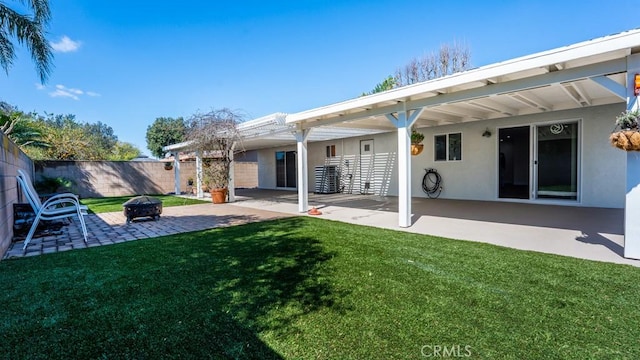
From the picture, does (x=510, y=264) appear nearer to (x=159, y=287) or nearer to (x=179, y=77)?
(x=159, y=287)

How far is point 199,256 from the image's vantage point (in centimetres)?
398

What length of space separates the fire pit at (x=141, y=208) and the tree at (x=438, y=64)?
17.2 metres

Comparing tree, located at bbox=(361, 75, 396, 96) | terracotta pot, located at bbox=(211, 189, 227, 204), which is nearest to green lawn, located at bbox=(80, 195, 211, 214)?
terracotta pot, located at bbox=(211, 189, 227, 204)

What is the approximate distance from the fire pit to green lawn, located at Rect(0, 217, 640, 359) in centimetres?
256

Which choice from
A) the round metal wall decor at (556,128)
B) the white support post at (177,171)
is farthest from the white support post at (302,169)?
the white support post at (177,171)

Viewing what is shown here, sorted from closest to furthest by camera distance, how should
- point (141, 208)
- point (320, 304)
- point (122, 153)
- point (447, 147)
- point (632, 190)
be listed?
1. point (320, 304)
2. point (632, 190)
3. point (141, 208)
4. point (447, 147)
5. point (122, 153)

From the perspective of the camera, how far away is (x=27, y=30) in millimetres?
5480

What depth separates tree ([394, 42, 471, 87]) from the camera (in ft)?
57.3

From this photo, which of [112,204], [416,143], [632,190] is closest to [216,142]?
[112,204]

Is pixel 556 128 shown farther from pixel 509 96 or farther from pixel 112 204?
pixel 112 204

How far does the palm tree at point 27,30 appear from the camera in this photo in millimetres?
5348

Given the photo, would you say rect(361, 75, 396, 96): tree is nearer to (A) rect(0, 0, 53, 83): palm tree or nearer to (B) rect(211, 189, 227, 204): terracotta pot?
(B) rect(211, 189, 227, 204): terracotta pot

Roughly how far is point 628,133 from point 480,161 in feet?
19.4

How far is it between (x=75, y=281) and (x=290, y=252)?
230cm
